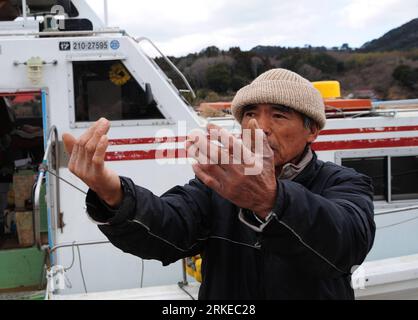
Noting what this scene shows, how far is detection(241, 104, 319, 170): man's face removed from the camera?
1655mm

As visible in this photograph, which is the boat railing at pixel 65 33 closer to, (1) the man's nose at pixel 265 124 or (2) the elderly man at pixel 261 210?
(2) the elderly man at pixel 261 210

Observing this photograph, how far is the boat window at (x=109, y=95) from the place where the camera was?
3.98 m

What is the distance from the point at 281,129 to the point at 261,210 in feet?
1.47

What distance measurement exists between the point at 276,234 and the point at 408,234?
3.85 metres

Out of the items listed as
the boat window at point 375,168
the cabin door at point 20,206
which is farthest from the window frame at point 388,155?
the cabin door at point 20,206

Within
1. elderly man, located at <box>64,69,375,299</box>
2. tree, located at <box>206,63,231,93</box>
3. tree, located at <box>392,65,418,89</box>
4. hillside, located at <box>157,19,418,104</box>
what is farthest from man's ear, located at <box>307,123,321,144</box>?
tree, located at <box>392,65,418,89</box>

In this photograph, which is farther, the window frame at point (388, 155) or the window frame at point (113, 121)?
the window frame at point (388, 155)

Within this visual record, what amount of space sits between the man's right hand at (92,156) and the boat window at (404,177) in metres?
3.73

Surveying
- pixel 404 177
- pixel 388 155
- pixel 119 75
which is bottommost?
pixel 404 177

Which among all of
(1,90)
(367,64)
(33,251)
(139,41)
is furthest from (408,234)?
(367,64)

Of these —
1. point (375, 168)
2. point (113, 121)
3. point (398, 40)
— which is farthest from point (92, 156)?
point (398, 40)

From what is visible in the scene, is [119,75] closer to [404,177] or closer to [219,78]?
[404,177]

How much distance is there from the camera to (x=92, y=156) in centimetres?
130
